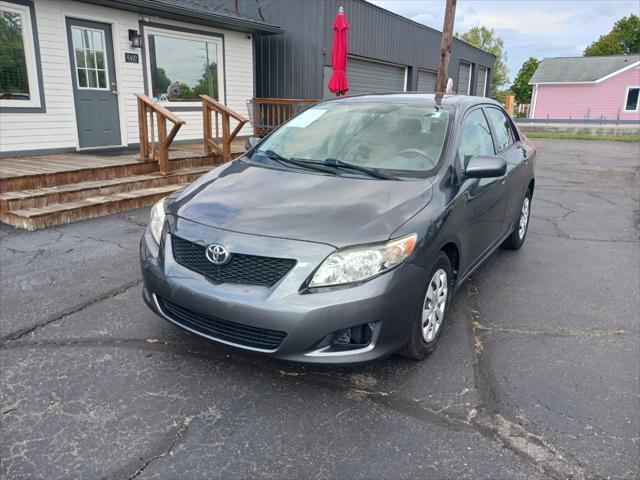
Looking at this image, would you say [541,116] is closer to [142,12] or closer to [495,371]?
[142,12]

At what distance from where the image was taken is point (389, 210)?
283 cm

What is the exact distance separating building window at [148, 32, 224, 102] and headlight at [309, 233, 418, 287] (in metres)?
9.11

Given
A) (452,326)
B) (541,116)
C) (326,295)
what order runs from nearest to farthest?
(326,295) → (452,326) → (541,116)

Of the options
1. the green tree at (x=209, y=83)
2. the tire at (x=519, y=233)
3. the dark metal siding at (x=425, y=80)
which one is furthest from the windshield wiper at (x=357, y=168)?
the dark metal siding at (x=425, y=80)

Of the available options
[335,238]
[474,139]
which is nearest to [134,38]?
[474,139]

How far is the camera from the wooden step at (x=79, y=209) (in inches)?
234

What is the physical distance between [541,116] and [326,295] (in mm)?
44549

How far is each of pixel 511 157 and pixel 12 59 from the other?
7840 mm

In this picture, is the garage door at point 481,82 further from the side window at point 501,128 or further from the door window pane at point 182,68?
the side window at point 501,128

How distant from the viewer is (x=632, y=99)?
3734 cm

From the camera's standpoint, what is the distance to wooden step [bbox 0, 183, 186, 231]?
19.5 ft

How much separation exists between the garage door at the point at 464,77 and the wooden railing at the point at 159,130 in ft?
63.9

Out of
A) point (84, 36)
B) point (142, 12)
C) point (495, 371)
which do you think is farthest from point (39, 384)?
point (142, 12)

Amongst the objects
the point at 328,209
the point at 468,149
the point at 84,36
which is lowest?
the point at 328,209
